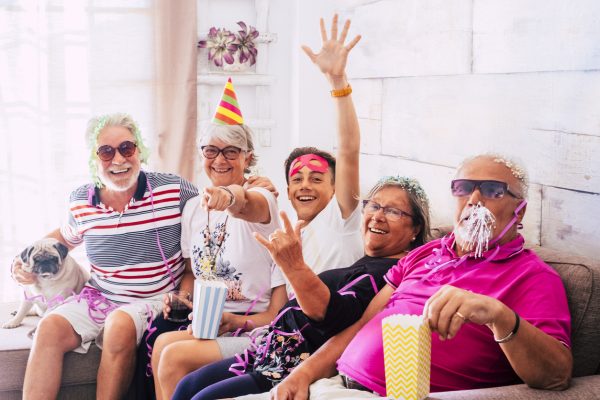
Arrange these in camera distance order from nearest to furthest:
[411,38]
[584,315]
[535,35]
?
[584,315] < [535,35] < [411,38]

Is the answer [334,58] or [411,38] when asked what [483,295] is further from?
[411,38]

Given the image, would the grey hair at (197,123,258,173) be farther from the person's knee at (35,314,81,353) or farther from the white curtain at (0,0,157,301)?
the white curtain at (0,0,157,301)

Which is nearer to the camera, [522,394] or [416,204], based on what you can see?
[522,394]

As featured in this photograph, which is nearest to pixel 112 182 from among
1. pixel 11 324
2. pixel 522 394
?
pixel 11 324

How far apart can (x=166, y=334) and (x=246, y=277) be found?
0.35m

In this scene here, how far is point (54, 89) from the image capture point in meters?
3.90

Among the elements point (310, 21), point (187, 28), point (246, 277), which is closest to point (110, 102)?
point (187, 28)

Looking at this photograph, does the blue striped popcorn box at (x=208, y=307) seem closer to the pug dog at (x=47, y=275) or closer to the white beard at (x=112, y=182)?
the white beard at (x=112, y=182)

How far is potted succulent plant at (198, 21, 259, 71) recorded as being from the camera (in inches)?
163

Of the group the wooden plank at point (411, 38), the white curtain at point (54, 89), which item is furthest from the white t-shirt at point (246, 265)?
the white curtain at point (54, 89)

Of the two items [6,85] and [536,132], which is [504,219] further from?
[6,85]

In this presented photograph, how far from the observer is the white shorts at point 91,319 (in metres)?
2.70

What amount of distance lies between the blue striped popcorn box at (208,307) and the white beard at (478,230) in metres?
0.79

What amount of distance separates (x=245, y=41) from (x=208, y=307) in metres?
2.26
